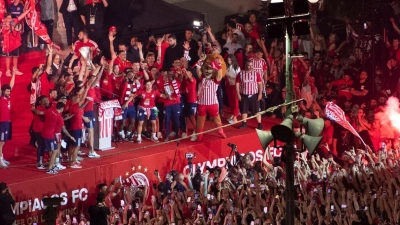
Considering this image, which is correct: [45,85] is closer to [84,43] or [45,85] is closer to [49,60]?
[49,60]

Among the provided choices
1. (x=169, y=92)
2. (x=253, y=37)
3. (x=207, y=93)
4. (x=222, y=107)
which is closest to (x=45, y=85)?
(x=169, y=92)

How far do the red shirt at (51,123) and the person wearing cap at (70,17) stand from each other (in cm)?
293

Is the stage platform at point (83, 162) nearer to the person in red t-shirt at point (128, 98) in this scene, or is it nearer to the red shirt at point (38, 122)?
the person in red t-shirt at point (128, 98)

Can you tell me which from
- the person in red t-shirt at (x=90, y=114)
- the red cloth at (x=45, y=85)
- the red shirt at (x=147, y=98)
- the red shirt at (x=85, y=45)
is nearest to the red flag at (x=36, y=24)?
the red shirt at (x=85, y=45)

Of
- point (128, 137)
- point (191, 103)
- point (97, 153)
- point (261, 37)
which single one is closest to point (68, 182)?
point (97, 153)

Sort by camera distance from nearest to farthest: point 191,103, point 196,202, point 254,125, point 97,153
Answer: point 196,202 < point 97,153 < point 191,103 < point 254,125

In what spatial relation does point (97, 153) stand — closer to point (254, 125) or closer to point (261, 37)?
point (254, 125)

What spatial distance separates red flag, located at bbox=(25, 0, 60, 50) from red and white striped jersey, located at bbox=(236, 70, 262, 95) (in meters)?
4.13

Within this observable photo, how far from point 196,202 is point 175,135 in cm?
377

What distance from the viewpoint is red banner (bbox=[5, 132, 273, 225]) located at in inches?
595

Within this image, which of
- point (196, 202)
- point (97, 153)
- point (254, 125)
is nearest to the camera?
point (196, 202)

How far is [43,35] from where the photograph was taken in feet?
59.2

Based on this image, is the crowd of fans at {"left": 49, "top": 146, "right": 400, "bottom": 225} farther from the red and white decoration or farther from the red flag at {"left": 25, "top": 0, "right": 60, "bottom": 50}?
the red flag at {"left": 25, "top": 0, "right": 60, "bottom": 50}

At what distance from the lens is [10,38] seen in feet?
57.7
